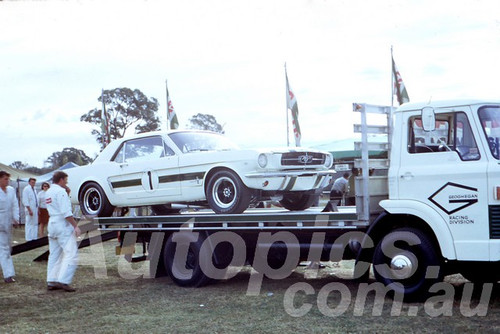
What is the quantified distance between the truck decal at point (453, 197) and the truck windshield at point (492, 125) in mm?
454

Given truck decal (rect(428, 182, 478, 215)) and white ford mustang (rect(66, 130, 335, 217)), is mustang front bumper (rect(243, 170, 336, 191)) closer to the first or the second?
white ford mustang (rect(66, 130, 335, 217))

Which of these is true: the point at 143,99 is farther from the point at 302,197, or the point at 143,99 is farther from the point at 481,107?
the point at 481,107

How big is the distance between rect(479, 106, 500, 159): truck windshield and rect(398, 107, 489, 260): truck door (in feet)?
0.36

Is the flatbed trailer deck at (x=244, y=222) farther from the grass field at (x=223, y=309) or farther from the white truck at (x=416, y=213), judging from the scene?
the grass field at (x=223, y=309)

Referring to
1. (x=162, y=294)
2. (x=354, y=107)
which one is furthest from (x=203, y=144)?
(x=354, y=107)

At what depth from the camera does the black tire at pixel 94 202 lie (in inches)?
388

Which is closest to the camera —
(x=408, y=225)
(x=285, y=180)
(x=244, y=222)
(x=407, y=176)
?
(x=407, y=176)

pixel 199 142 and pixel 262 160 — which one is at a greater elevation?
pixel 199 142

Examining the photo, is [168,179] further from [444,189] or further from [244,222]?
[444,189]

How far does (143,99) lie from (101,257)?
71.3ft

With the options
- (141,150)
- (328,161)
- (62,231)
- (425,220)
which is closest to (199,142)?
(141,150)

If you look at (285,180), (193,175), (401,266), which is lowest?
(401,266)

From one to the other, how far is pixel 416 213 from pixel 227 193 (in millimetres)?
2807

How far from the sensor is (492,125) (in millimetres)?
6387
